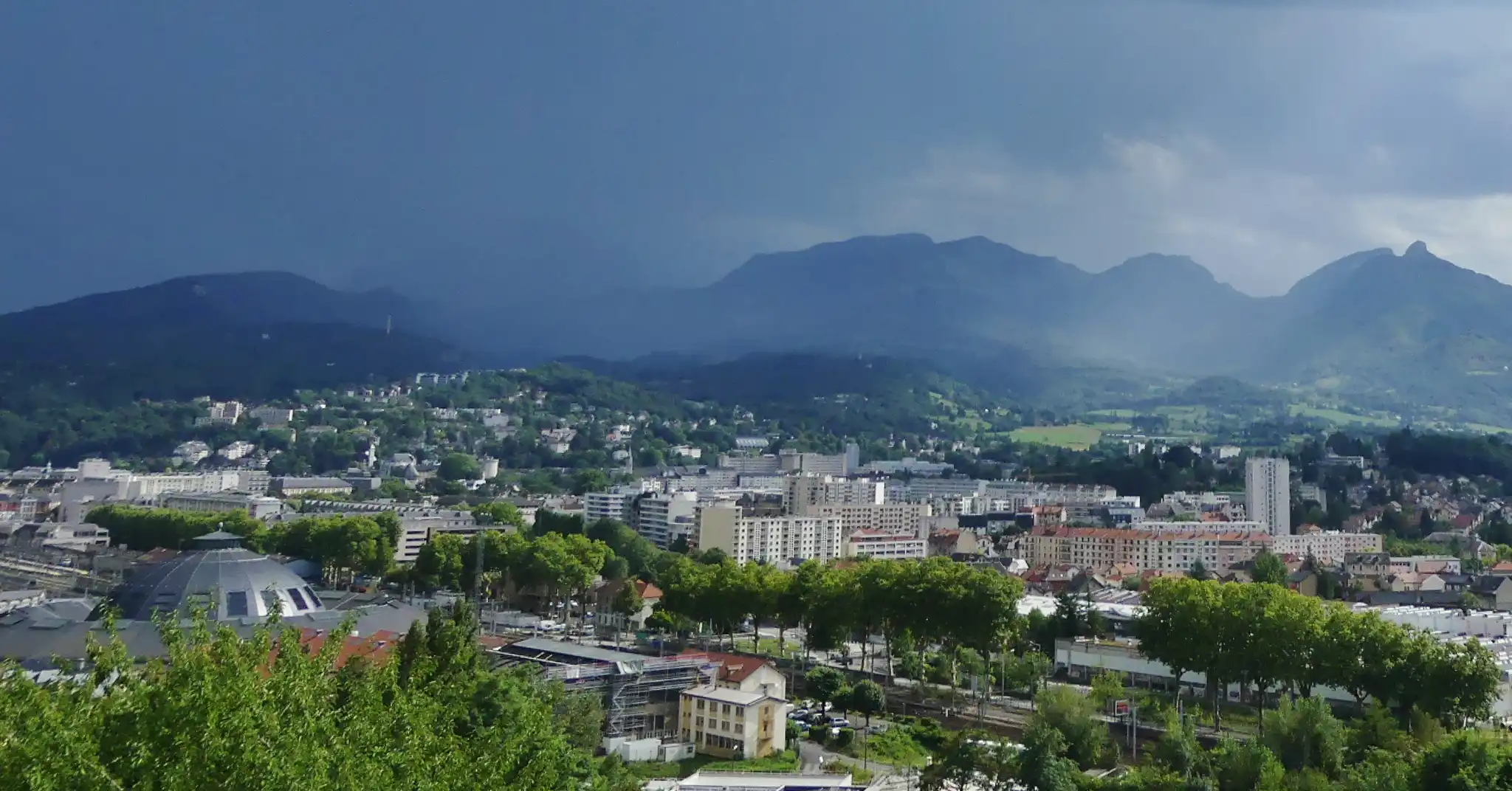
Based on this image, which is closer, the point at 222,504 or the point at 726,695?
the point at 726,695

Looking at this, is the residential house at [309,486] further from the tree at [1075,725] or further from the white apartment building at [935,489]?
the tree at [1075,725]

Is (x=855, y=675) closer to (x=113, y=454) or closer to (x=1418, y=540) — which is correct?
(x=1418, y=540)

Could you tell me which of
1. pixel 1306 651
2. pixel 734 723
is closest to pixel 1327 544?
pixel 1306 651

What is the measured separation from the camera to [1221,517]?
52188mm

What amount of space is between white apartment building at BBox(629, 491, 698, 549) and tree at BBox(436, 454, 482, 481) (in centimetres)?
2168

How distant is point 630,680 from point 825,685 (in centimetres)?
384

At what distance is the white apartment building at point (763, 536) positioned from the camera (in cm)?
4212

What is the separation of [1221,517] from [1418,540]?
303 inches

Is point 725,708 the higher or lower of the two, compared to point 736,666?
lower

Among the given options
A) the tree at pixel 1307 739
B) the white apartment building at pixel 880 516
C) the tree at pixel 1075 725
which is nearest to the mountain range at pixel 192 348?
the white apartment building at pixel 880 516

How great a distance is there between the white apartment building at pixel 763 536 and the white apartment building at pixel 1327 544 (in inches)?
634

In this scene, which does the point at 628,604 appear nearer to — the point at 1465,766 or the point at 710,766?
the point at 710,766

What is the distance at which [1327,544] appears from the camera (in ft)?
152

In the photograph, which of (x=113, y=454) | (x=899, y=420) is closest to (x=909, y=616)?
(x=113, y=454)
